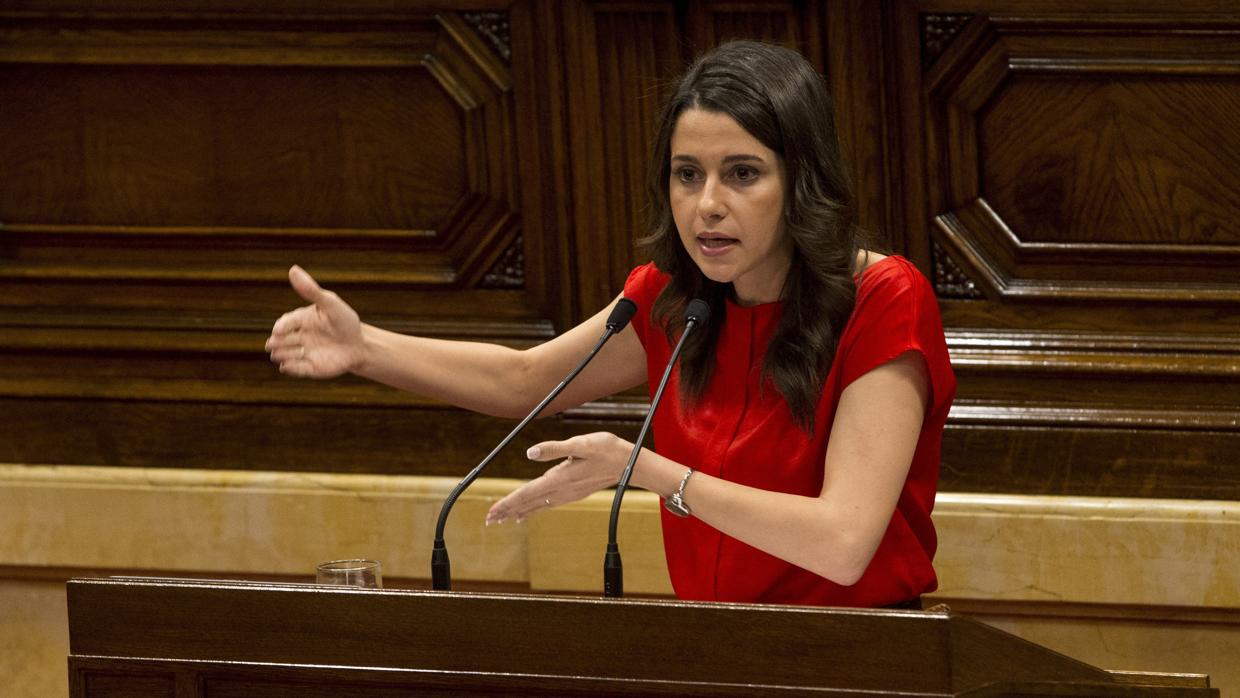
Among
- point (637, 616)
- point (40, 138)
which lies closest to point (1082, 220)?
point (637, 616)

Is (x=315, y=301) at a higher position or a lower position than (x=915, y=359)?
higher

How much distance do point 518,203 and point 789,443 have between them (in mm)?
1606

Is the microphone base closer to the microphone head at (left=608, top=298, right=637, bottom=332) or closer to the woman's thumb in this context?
the microphone head at (left=608, top=298, right=637, bottom=332)

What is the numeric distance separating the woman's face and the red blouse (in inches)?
6.0

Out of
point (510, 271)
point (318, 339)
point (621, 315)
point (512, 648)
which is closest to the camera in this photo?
point (512, 648)

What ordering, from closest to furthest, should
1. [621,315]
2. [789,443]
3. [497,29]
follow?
1. [621,315]
2. [789,443]
3. [497,29]

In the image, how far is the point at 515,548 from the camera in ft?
12.6

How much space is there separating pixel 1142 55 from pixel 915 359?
56.0 inches

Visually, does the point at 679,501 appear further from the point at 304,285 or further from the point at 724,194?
the point at 304,285

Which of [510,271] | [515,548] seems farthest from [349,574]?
[510,271]

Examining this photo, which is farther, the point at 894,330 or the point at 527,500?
the point at 894,330

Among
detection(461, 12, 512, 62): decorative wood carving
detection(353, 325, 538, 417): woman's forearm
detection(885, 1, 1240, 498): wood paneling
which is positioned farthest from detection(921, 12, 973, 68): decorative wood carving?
detection(353, 325, 538, 417): woman's forearm

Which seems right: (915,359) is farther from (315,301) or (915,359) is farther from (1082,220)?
(1082,220)

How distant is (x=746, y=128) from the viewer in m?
2.31
